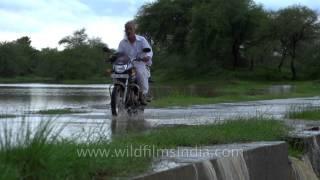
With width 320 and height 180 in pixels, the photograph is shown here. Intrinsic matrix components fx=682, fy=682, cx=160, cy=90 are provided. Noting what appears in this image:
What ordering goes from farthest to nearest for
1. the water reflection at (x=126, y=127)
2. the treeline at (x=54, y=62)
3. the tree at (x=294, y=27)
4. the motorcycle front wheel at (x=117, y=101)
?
the treeline at (x=54, y=62)
the tree at (x=294, y=27)
the motorcycle front wheel at (x=117, y=101)
the water reflection at (x=126, y=127)

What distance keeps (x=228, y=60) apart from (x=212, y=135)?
253 feet

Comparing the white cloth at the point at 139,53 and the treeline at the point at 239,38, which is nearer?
the white cloth at the point at 139,53

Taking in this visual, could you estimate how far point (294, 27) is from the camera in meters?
75.2

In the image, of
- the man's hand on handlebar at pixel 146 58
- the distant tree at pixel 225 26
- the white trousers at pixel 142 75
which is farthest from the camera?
the distant tree at pixel 225 26

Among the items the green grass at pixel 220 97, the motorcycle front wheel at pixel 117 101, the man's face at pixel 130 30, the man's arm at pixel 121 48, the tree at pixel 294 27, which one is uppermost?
the tree at pixel 294 27

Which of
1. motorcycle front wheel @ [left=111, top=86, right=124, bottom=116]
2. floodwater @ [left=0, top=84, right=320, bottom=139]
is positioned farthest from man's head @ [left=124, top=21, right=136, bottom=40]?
floodwater @ [left=0, top=84, right=320, bottom=139]

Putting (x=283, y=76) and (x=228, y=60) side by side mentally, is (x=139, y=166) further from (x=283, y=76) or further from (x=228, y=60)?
(x=228, y=60)

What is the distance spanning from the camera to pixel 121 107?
41.8 ft

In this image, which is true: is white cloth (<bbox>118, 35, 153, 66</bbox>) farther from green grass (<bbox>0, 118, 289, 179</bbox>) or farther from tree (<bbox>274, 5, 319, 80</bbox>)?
tree (<bbox>274, 5, 319, 80</bbox>)

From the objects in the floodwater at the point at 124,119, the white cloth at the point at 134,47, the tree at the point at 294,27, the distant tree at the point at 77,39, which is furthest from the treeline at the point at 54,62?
the white cloth at the point at 134,47

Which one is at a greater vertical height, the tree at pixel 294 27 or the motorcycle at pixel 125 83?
the tree at pixel 294 27

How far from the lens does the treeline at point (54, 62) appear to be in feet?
292

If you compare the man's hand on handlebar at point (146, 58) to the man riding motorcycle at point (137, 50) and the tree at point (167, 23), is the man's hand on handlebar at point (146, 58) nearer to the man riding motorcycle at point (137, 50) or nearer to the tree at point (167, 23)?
the man riding motorcycle at point (137, 50)

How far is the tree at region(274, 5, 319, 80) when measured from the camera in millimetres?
75750
